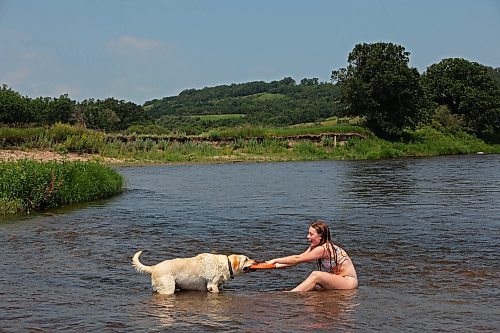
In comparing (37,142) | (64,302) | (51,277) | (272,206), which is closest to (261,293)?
(64,302)

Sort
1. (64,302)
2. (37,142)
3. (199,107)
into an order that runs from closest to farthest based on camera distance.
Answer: (64,302), (37,142), (199,107)

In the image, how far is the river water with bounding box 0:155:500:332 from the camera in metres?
9.01

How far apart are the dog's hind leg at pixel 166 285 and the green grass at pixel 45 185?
11666mm

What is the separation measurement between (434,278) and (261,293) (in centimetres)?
345

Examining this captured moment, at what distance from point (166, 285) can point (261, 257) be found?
4081 mm

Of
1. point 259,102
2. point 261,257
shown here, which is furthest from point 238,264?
point 259,102

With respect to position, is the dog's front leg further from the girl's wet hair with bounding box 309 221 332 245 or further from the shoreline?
the shoreline

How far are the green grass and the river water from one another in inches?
31.3

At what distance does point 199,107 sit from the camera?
145 meters

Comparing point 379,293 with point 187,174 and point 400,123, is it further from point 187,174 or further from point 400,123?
point 400,123

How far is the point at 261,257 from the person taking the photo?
13992 millimetres

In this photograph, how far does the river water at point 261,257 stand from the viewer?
9.01m

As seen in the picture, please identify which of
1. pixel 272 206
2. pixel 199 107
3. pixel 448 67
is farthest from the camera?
pixel 199 107

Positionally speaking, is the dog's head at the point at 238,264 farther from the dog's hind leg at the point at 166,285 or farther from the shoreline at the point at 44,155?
the shoreline at the point at 44,155
